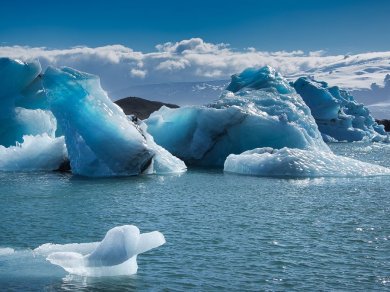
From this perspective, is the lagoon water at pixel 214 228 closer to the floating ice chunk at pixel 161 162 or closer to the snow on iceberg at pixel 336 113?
the floating ice chunk at pixel 161 162

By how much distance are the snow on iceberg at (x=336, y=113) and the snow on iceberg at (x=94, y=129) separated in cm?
2706

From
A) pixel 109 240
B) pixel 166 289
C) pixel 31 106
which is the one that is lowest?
pixel 166 289

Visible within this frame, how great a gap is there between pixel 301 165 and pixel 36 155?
8.71 m

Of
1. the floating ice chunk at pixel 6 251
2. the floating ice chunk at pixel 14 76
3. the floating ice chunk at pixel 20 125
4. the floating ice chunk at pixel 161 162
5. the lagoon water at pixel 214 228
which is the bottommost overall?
the floating ice chunk at pixel 6 251

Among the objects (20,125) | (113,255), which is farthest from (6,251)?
(20,125)

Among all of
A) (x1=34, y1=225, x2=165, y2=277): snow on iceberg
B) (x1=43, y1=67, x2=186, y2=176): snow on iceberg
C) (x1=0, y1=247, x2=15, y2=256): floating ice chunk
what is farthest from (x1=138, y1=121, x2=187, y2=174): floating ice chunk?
(x1=34, y1=225, x2=165, y2=277): snow on iceberg

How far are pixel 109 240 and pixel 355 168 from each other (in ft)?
44.9

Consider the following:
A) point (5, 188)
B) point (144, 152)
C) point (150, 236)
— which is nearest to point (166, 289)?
point (150, 236)

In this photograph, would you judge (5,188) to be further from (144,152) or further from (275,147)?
(275,147)

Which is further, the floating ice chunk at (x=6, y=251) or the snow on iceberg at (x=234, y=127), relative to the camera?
the snow on iceberg at (x=234, y=127)

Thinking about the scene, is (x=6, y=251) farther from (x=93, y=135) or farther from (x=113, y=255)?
(x=93, y=135)

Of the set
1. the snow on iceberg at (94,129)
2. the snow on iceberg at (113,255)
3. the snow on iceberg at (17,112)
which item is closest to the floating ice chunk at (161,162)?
the snow on iceberg at (94,129)

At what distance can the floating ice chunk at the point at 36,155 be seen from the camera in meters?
20.6

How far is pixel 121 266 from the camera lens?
6.85 meters
